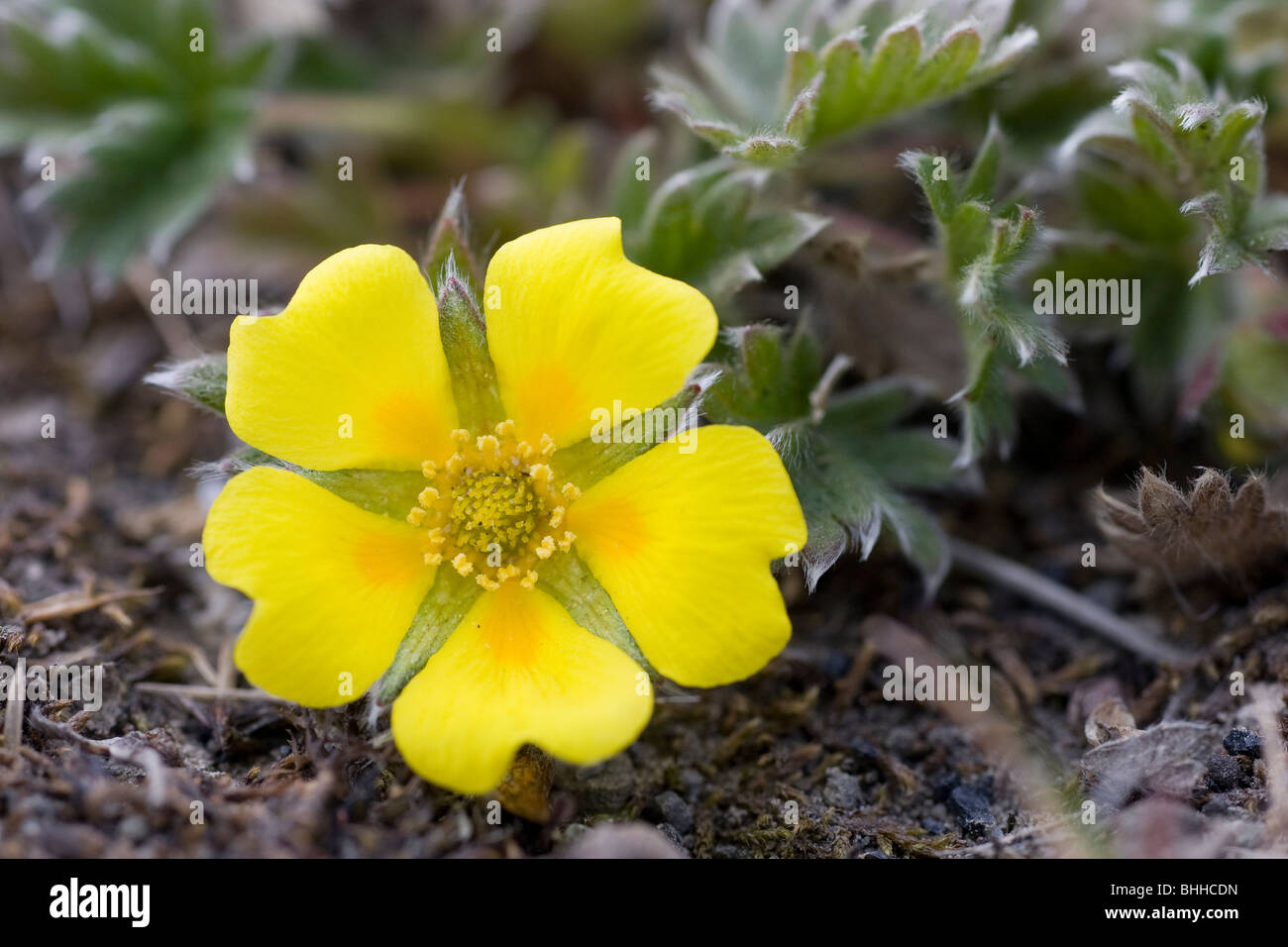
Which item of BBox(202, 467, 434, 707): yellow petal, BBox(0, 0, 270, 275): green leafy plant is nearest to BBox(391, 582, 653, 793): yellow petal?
BBox(202, 467, 434, 707): yellow petal

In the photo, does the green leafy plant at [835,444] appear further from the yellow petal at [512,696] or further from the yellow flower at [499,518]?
the yellow petal at [512,696]

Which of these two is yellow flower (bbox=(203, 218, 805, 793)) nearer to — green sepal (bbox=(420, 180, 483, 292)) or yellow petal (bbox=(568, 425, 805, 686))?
yellow petal (bbox=(568, 425, 805, 686))

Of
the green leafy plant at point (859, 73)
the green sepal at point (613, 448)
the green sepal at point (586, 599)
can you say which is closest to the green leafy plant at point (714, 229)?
the green leafy plant at point (859, 73)

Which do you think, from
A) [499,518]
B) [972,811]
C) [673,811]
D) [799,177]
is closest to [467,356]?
[499,518]

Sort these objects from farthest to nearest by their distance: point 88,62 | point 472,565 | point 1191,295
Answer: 1. point 88,62
2. point 1191,295
3. point 472,565
